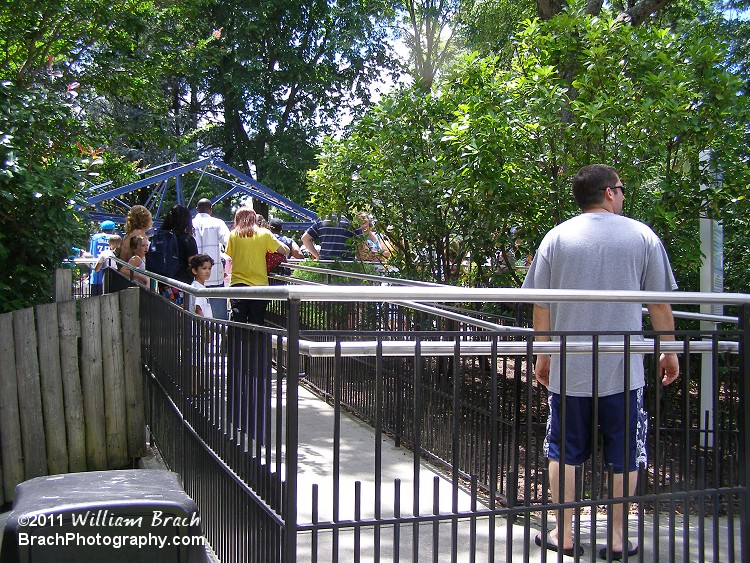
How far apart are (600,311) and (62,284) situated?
422 centimetres

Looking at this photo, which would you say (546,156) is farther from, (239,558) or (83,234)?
(239,558)

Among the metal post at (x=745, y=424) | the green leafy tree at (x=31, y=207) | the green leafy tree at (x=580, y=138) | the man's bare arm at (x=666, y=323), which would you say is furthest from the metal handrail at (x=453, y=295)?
the green leafy tree at (x=31, y=207)

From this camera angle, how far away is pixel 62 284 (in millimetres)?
6094

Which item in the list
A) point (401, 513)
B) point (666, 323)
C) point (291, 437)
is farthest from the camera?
point (401, 513)

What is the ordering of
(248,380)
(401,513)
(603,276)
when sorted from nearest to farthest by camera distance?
(248,380) → (603,276) → (401,513)

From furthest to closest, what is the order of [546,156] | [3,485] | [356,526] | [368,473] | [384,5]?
1. [384,5]
2. [546,156]
3. [3,485]
4. [368,473]
5. [356,526]

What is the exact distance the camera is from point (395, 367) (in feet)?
19.5

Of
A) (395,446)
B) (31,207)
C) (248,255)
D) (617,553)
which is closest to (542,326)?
(617,553)

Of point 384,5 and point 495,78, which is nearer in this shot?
point 495,78

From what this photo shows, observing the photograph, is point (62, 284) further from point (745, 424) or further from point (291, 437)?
point (745, 424)

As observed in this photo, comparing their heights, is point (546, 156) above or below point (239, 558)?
above

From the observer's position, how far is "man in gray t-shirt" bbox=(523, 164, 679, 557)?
3.43 metres

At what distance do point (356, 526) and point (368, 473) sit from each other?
2.76m

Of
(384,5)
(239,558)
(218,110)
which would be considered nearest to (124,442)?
(239,558)
